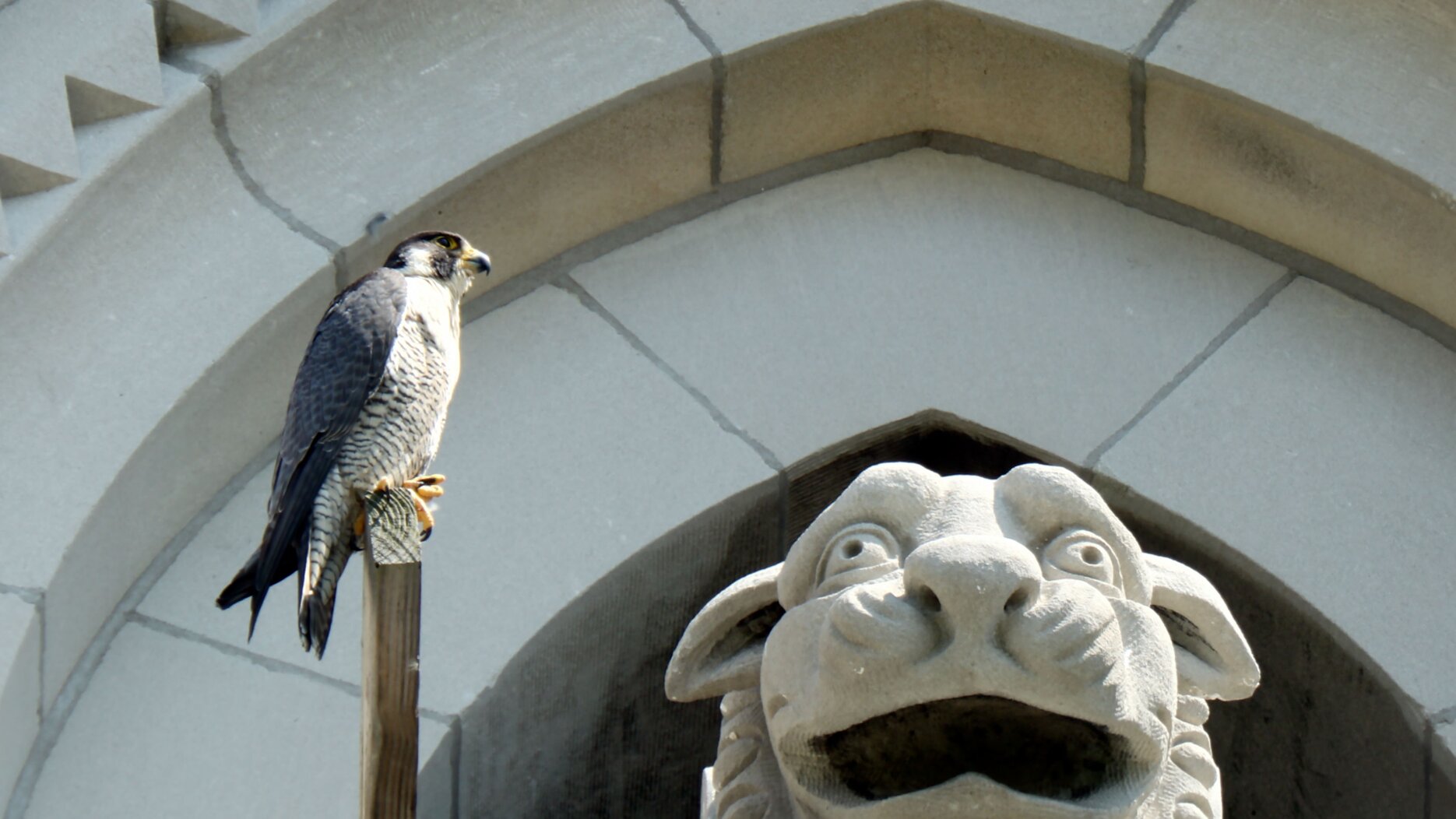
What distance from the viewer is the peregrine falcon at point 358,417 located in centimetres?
397

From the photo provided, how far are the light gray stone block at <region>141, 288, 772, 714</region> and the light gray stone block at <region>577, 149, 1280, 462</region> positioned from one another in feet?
0.40

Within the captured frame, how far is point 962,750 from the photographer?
3.64m

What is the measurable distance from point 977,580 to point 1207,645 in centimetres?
59

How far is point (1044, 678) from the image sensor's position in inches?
134

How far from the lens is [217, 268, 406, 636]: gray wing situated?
3.99 m

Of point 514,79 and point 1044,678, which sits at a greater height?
point 514,79

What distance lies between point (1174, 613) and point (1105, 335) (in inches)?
70.9

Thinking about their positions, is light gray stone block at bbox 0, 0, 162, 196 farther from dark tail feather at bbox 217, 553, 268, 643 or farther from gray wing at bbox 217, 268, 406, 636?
dark tail feather at bbox 217, 553, 268, 643

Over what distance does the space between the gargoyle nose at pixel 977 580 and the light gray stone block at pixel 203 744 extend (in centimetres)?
182

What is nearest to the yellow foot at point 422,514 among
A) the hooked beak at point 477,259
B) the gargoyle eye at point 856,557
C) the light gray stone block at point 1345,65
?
the gargoyle eye at point 856,557

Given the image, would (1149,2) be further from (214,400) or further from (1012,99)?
(214,400)

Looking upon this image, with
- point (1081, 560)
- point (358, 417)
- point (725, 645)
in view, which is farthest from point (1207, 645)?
point (358, 417)

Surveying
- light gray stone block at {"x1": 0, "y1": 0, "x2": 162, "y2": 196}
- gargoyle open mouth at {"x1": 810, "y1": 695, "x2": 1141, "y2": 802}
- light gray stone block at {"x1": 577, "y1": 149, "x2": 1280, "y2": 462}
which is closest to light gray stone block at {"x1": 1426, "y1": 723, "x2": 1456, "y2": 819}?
light gray stone block at {"x1": 577, "y1": 149, "x2": 1280, "y2": 462}

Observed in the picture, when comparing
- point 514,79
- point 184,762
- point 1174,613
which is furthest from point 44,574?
point 1174,613
